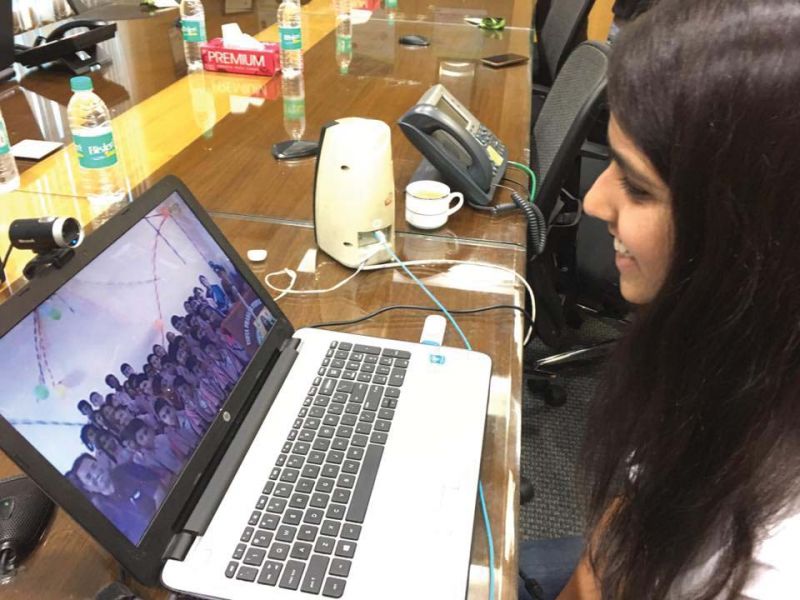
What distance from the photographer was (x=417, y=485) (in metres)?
0.71

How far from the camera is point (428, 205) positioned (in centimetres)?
123

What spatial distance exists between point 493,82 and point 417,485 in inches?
64.6

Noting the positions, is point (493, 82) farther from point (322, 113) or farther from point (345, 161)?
point (345, 161)

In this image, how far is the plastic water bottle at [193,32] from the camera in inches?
84.6

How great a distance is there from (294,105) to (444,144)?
689mm

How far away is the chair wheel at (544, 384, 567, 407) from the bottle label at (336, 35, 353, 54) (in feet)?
4.47

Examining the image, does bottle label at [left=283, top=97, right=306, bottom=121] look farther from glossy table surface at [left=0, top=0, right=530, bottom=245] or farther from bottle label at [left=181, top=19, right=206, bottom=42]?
bottle label at [left=181, top=19, right=206, bottom=42]

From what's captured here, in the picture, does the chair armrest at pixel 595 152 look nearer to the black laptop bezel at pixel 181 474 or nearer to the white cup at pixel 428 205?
the white cup at pixel 428 205

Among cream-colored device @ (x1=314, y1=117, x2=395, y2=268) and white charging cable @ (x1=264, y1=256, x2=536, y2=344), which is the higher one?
cream-colored device @ (x1=314, y1=117, x2=395, y2=268)

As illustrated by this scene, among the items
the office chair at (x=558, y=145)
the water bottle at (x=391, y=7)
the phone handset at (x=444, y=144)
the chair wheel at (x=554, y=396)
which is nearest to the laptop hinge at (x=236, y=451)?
the phone handset at (x=444, y=144)

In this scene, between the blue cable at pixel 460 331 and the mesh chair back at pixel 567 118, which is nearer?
the blue cable at pixel 460 331

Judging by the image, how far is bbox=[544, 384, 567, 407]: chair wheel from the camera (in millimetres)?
1940

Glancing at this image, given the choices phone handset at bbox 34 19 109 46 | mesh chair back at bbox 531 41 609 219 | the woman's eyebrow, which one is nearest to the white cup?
mesh chair back at bbox 531 41 609 219

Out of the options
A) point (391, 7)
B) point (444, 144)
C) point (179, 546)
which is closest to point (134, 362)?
point (179, 546)
